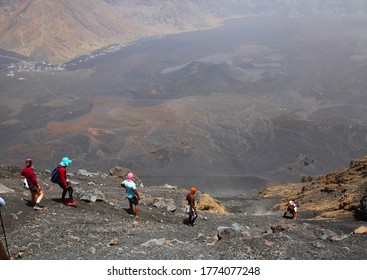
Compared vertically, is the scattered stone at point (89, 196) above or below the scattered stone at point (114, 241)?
below

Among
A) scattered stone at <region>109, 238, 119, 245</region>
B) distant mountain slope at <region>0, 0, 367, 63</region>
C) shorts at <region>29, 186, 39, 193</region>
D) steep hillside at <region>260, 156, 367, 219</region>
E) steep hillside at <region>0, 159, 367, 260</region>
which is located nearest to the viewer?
steep hillside at <region>0, 159, 367, 260</region>

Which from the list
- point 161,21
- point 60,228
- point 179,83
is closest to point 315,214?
point 60,228

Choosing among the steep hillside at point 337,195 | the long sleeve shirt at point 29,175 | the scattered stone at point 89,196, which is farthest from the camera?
the steep hillside at point 337,195

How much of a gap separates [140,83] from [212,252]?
236ft

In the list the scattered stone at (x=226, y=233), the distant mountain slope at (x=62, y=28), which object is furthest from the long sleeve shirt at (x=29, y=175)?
the distant mountain slope at (x=62, y=28)

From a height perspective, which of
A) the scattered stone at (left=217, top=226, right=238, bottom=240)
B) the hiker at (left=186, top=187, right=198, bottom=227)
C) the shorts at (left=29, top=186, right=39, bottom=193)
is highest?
the shorts at (left=29, top=186, right=39, bottom=193)

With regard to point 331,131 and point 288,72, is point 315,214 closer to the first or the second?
point 331,131

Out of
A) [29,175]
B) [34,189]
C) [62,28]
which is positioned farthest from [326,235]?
[62,28]

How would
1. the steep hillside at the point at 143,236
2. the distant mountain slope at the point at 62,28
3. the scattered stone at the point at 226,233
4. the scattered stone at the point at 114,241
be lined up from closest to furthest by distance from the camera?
the steep hillside at the point at 143,236
the scattered stone at the point at 114,241
the scattered stone at the point at 226,233
the distant mountain slope at the point at 62,28

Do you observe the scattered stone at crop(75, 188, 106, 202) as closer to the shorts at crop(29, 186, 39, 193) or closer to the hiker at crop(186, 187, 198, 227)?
the shorts at crop(29, 186, 39, 193)

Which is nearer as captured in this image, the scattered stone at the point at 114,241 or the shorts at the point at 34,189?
the scattered stone at the point at 114,241

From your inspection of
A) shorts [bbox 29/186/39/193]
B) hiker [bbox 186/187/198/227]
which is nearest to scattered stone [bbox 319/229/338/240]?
hiker [bbox 186/187/198/227]

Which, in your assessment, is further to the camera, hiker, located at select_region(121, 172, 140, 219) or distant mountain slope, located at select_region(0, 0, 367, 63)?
distant mountain slope, located at select_region(0, 0, 367, 63)

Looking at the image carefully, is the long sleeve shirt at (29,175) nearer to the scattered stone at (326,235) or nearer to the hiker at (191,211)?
the hiker at (191,211)
